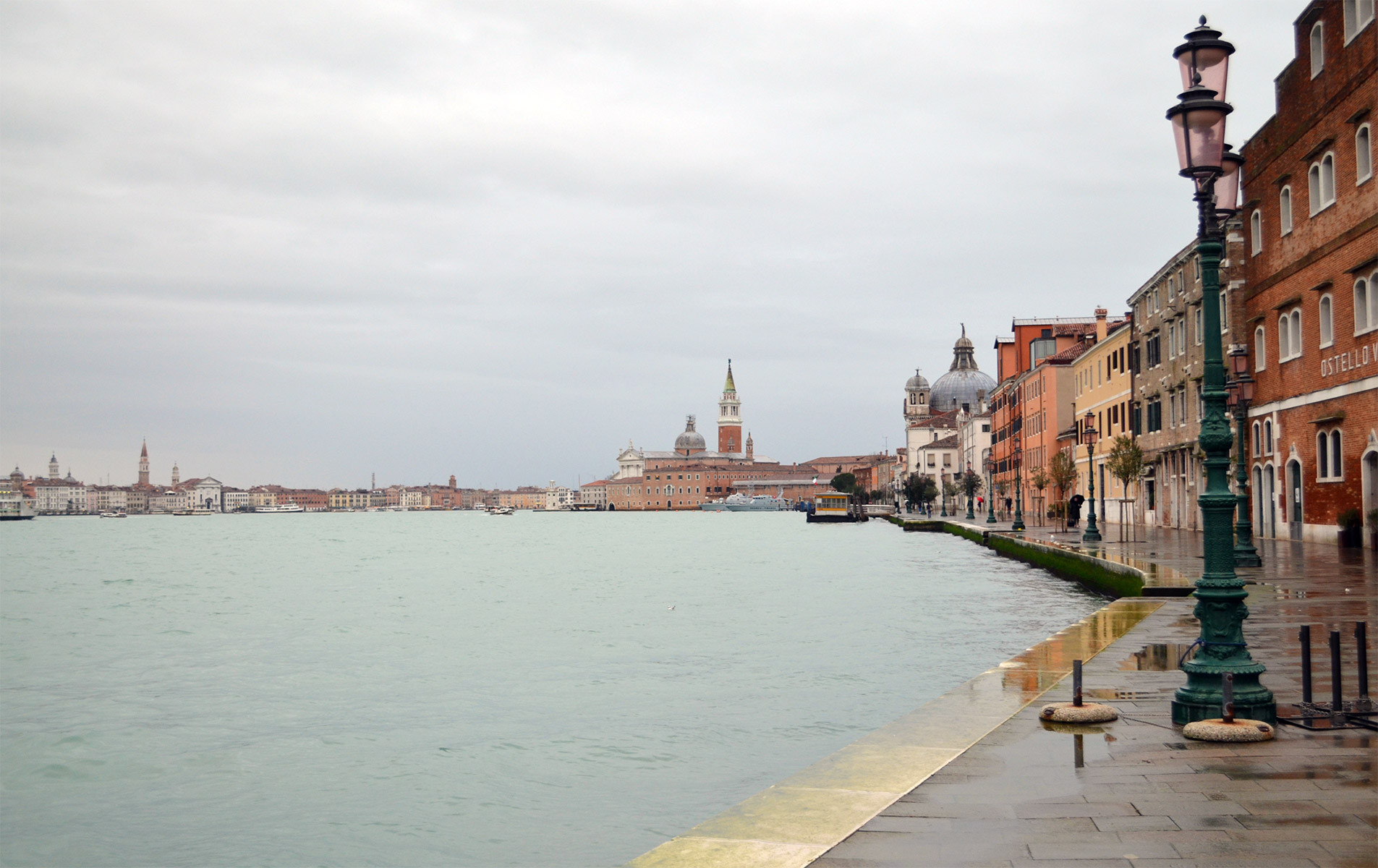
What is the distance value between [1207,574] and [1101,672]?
268 centimetres

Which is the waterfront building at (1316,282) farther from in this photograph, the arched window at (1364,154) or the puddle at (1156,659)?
the puddle at (1156,659)

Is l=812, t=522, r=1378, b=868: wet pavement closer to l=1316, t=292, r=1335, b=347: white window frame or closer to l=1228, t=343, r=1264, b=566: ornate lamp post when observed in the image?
l=1228, t=343, r=1264, b=566: ornate lamp post

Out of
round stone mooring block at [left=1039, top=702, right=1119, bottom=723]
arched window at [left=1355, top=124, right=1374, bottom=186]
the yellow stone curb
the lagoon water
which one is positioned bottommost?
the lagoon water

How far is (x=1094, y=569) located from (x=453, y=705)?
1648 centimetres

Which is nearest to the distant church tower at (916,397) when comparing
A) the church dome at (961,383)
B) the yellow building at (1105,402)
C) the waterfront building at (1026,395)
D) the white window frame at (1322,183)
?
the church dome at (961,383)

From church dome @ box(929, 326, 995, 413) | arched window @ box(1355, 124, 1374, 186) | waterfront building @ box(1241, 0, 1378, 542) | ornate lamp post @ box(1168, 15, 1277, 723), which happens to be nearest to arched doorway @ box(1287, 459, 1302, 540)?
waterfront building @ box(1241, 0, 1378, 542)

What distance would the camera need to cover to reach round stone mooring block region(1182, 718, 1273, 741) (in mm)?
7301

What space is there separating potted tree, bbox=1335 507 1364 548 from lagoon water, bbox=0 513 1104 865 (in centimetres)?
600

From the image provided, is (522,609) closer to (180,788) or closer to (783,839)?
(180,788)

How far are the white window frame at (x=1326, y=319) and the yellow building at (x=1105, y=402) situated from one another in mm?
20709

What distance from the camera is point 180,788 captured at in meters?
11.7

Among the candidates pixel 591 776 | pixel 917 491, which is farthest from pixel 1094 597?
pixel 917 491

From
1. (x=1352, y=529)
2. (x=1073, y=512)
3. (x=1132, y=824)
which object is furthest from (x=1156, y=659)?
(x=1073, y=512)

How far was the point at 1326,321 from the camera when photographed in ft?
95.6
